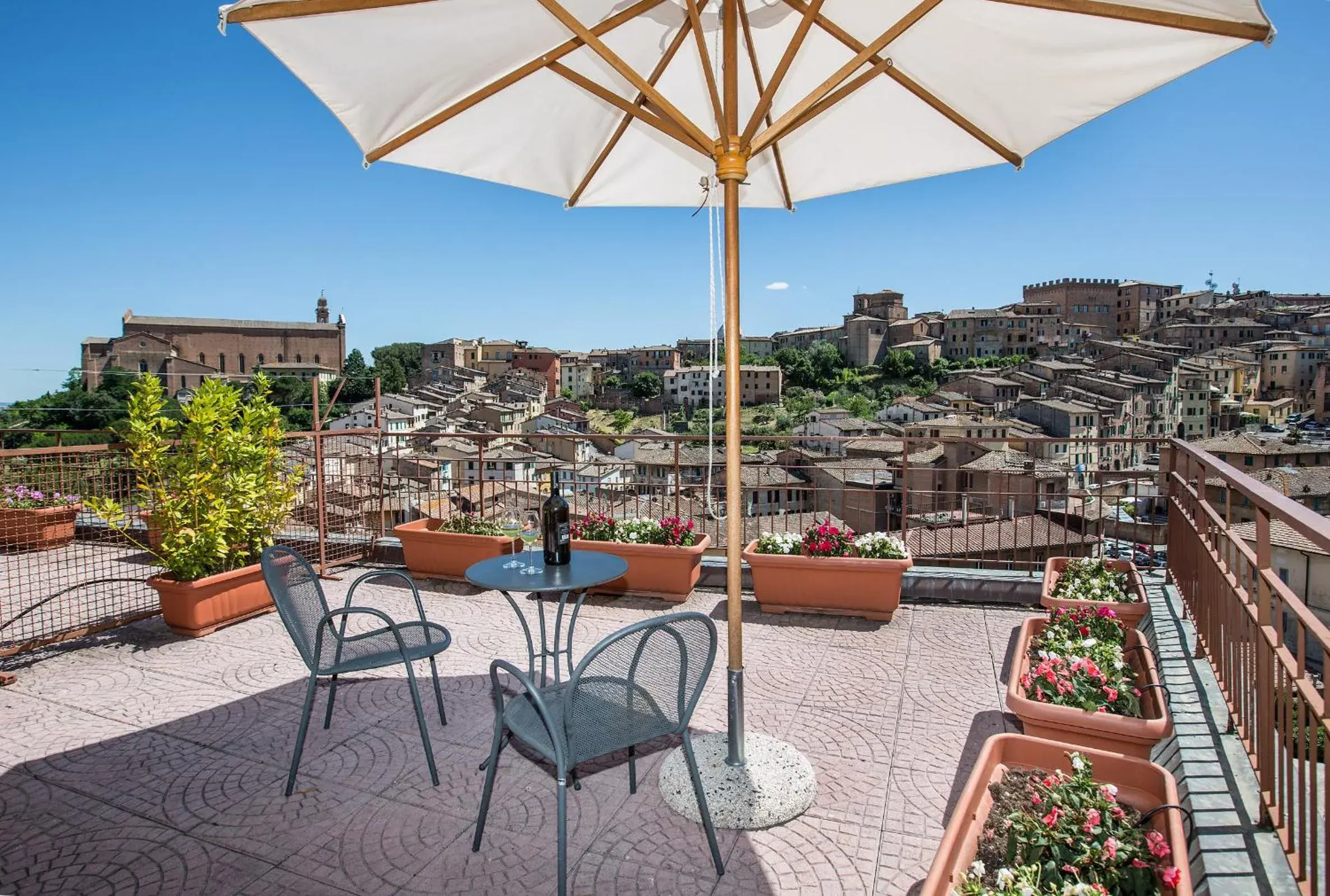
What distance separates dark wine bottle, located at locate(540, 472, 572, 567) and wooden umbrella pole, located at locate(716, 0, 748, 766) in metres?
0.73

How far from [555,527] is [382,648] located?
3.02 feet

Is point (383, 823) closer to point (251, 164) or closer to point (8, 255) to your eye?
point (251, 164)

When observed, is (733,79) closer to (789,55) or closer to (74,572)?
(789,55)

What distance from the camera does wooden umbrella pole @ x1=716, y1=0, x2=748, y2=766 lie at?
7.75 ft

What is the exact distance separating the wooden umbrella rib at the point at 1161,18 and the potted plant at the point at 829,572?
3.04m

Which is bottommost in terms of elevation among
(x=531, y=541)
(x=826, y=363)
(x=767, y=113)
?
(x=531, y=541)

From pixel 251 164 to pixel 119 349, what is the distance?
30155 millimetres

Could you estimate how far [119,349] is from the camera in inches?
3061

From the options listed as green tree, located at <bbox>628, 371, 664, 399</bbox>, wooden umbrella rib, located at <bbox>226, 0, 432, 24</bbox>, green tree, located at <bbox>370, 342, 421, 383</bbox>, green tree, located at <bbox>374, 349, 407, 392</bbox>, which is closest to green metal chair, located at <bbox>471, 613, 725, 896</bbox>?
wooden umbrella rib, located at <bbox>226, 0, 432, 24</bbox>

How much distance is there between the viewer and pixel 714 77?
88.5 inches

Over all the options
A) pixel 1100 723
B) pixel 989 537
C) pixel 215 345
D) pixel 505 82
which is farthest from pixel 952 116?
pixel 215 345

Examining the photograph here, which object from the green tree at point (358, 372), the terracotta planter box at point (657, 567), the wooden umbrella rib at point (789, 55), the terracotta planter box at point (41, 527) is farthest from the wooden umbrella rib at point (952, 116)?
the green tree at point (358, 372)

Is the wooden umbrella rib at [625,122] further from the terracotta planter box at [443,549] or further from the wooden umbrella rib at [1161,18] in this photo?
the terracotta planter box at [443,549]

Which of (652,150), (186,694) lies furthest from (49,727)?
(652,150)
